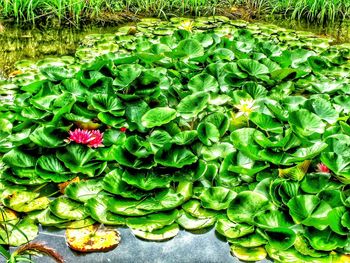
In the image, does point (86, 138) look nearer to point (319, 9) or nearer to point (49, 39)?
point (49, 39)

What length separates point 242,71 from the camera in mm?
2939

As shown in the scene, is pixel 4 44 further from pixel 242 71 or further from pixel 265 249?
pixel 265 249

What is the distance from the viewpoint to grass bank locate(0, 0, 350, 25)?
4852mm

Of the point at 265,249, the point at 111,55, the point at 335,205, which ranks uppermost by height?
the point at 111,55

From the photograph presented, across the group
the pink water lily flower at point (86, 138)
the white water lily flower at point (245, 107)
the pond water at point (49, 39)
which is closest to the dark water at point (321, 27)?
the pond water at point (49, 39)

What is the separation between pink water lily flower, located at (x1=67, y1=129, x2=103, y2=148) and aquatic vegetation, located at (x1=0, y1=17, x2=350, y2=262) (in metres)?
0.02

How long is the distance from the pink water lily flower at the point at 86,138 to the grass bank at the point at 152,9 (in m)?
2.71

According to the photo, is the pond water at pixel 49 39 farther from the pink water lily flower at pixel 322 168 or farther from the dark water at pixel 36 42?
the pink water lily flower at pixel 322 168

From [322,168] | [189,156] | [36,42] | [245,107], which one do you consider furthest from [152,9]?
[322,168]

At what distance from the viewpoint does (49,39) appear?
14.6 ft

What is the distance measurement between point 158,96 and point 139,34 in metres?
1.96

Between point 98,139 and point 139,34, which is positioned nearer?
point 98,139

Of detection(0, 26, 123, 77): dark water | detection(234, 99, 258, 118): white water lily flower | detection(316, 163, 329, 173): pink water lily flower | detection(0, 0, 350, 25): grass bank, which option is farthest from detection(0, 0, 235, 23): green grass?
detection(316, 163, 329, 173): pink water lily flower

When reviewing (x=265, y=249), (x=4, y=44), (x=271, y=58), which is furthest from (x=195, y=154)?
(x=4, y=44)
